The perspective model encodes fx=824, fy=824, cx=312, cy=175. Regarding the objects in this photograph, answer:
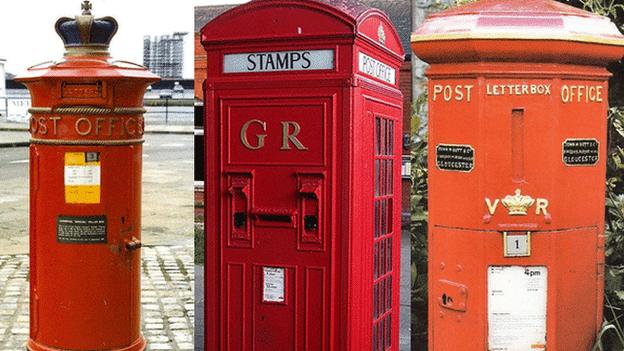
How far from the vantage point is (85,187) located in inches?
169

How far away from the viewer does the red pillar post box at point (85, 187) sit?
4.22m

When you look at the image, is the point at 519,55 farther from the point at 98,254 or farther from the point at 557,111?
the point at 98,254

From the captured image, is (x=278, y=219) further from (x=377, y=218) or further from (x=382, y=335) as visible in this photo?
(x=382, y=335)

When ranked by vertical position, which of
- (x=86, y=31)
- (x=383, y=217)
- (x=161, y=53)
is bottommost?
(x=383, y=217)

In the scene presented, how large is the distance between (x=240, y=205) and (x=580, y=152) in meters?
1.50

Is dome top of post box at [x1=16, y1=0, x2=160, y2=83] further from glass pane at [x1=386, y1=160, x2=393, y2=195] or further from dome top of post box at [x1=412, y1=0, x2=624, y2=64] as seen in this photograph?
dome top of post box at [x1=412, y1=0, x2=624, y2=64]

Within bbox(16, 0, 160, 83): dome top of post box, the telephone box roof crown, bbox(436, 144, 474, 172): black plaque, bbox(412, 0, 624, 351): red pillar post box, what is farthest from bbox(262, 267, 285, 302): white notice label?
the telephone box roof crown

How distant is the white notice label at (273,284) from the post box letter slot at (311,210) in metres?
0.17

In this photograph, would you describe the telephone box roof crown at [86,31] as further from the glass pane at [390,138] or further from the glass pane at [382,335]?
the glass pane at [382,335]

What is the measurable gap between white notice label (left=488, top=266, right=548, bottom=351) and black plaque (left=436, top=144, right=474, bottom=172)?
1.49 feet

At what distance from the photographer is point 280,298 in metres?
3.70

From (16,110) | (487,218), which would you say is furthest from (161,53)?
(16,110)

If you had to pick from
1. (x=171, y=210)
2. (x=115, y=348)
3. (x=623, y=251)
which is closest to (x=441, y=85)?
(x=623, y=251)

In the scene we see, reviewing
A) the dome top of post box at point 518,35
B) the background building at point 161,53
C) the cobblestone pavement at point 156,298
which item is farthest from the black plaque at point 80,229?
the background building at point 161,53
